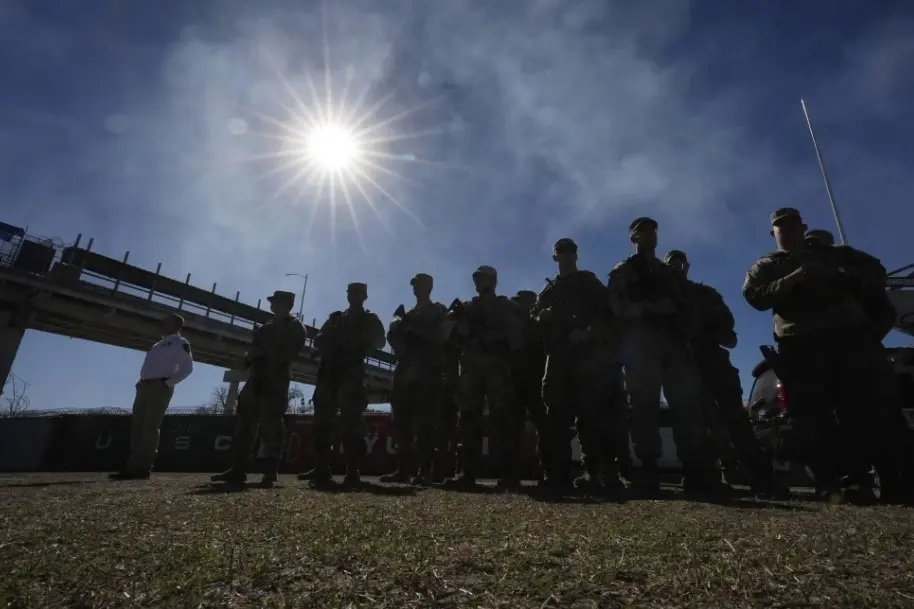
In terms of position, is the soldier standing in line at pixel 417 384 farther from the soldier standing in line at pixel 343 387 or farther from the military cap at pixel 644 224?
the military cap at pixel 644 224

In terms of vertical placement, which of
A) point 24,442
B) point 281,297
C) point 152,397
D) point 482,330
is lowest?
point 24,442

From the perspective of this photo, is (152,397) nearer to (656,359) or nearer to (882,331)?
(656,359)

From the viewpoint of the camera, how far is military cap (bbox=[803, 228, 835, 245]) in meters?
4.12

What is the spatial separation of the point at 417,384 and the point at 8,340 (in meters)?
24.4

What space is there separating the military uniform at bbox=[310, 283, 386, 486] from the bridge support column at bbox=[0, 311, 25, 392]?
23.2m

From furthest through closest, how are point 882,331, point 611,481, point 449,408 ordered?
point 449,408 < point 611,481 < point 882,331

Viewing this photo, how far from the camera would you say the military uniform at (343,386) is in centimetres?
558

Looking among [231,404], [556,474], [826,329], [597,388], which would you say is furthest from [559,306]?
[231,404]

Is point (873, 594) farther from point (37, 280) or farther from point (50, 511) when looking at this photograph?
point (37, 280)

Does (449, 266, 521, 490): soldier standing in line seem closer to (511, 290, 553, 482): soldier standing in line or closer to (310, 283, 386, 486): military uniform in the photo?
(511, 290, 553, 482): soldier standing in line

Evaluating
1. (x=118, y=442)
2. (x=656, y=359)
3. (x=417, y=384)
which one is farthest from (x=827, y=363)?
(x=118, y=442)

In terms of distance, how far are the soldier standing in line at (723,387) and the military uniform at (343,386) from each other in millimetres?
3736

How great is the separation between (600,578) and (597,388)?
366 centimetres

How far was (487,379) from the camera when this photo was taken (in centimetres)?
539
